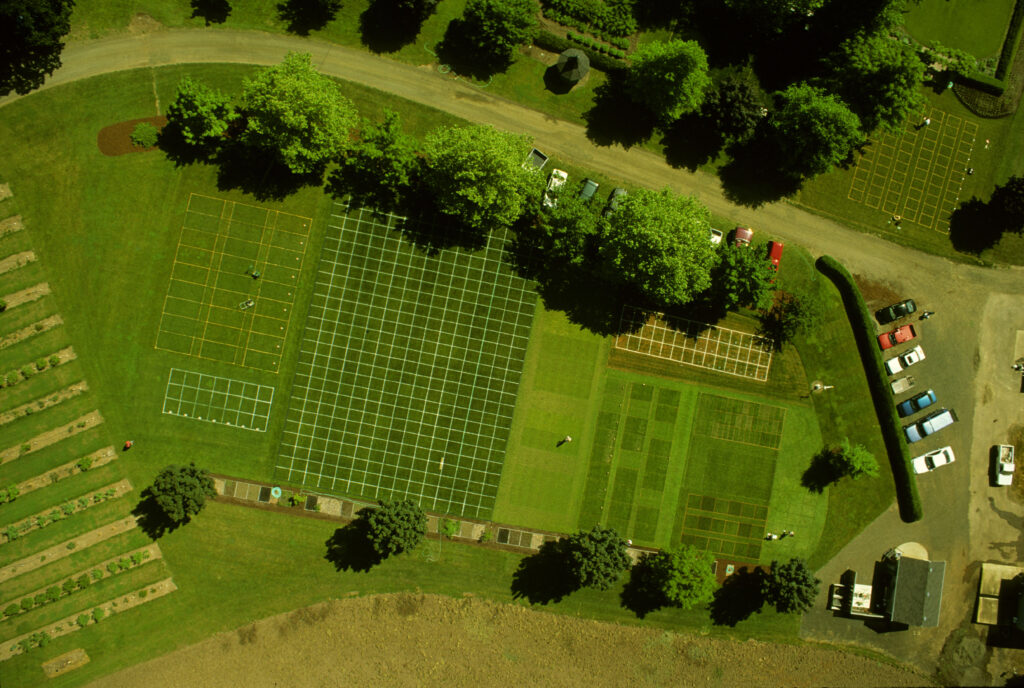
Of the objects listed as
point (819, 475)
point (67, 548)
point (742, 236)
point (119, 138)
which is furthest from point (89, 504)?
point (819, 475)

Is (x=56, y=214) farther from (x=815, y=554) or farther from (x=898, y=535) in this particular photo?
(x=898, y=535)

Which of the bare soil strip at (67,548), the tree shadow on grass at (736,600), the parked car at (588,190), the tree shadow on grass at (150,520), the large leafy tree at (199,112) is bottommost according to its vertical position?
the bare soil strip at (67,548)

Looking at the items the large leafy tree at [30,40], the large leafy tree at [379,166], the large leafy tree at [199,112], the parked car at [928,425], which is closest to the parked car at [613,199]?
the large leafy tree at [379,166]

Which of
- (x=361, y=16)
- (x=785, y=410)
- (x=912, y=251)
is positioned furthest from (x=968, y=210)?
(x=361, y=16)

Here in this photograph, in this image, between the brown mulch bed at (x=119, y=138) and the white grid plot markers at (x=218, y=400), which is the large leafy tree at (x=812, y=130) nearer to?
the white grid plot markers at (x=218, y=400)

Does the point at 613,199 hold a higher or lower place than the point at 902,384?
higher

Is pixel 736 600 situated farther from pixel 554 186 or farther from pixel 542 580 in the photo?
pixel 554 186

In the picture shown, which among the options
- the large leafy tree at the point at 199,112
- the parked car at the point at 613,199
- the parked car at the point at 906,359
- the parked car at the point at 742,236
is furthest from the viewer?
the parked car at the point at 906,359
